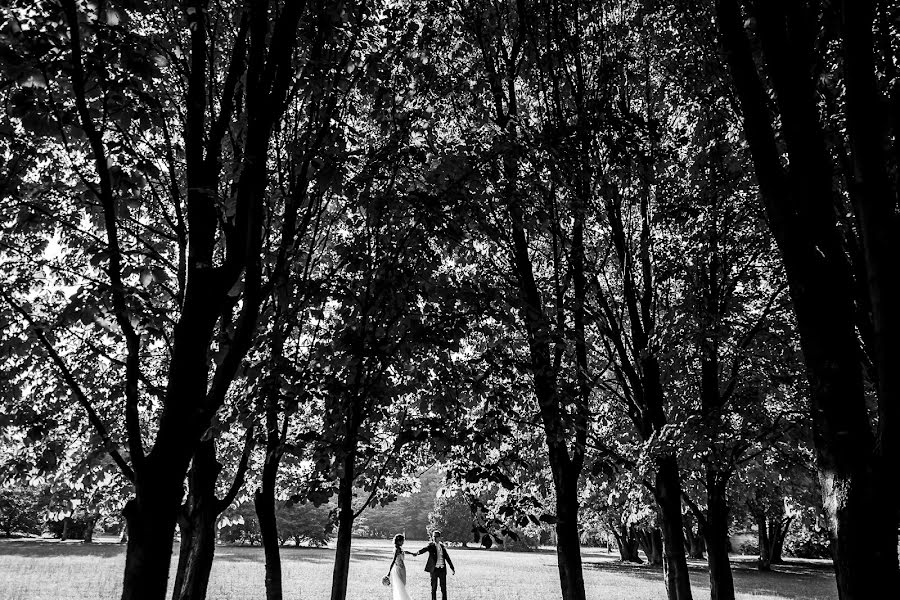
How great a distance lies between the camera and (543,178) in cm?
785

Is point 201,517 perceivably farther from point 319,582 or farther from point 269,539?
point 319,582

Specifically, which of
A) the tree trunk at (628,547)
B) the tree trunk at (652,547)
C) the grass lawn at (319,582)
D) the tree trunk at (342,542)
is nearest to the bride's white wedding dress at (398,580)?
the grass lawn at (319,582)

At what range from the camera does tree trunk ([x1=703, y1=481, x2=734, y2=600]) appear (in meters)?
10.3

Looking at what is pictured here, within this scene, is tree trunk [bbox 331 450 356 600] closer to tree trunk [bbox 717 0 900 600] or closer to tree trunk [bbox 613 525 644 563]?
tree trunk [bbox 717 0 900 600]

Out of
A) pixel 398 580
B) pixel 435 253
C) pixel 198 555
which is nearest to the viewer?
pixel 435 253

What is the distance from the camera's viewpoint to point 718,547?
10.3 metres

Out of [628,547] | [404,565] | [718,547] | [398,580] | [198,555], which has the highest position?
[198,555]

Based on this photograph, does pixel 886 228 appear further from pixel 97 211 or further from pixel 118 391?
pixel 118 391

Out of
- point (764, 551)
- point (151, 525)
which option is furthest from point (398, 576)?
point (764, 551)

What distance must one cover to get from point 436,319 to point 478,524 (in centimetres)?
215

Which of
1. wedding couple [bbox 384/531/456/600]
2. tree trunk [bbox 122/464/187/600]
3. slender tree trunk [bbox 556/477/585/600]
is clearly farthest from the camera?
wedding couple [bbox 384/531/456/600]

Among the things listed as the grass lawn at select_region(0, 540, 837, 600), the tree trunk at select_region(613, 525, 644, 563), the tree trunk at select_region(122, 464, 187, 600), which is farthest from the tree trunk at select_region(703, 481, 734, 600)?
the tree trunk at select_region(613, 525, 644, 563)

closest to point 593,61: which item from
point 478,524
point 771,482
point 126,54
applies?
point 478,524

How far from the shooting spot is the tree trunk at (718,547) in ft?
33.8
